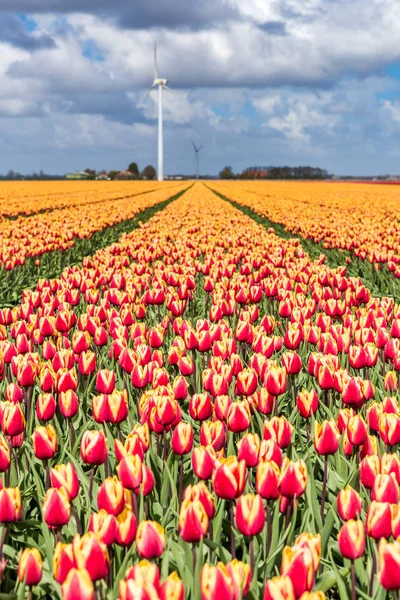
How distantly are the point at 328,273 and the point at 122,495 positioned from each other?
5.77m

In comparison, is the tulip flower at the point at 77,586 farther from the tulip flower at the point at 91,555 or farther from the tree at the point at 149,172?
the tree at the point at 149,172

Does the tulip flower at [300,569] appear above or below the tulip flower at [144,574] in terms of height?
below

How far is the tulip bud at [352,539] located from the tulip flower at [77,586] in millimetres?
843

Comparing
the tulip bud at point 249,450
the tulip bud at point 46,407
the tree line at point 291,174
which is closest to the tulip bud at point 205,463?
the tulip bud at point 249,450

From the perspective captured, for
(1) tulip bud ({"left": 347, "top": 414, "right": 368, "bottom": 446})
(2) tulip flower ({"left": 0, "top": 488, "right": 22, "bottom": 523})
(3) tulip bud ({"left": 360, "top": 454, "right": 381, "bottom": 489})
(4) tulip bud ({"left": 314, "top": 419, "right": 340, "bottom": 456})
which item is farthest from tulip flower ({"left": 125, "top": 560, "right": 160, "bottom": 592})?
(1) tulip bud ({"left": 347, "top": 414, "right": 368, "bottom": 446})

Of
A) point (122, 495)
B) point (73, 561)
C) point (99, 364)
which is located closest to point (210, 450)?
point (122, 495)

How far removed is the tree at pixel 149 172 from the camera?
524 ft

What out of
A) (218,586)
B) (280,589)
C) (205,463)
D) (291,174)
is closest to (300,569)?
(280,589)

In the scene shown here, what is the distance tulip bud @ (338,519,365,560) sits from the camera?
1.98m

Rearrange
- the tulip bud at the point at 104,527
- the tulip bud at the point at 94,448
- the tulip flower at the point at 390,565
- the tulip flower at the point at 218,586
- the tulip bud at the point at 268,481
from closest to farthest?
the tulip flower at the point at 218,586, the tulip flower at the point at 390,565, the tulip bud at the point at 104,527, the tulip bud at the point at 268,481, the tulip bud at the point at 94,448

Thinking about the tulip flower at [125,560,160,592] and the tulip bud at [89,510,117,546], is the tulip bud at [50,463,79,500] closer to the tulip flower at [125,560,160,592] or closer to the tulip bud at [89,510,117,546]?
the tulip bud at [89,510,117,546]

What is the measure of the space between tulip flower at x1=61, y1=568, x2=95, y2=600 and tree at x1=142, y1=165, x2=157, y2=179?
521 ft

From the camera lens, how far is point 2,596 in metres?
2.16

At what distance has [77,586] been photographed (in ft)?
5.45
